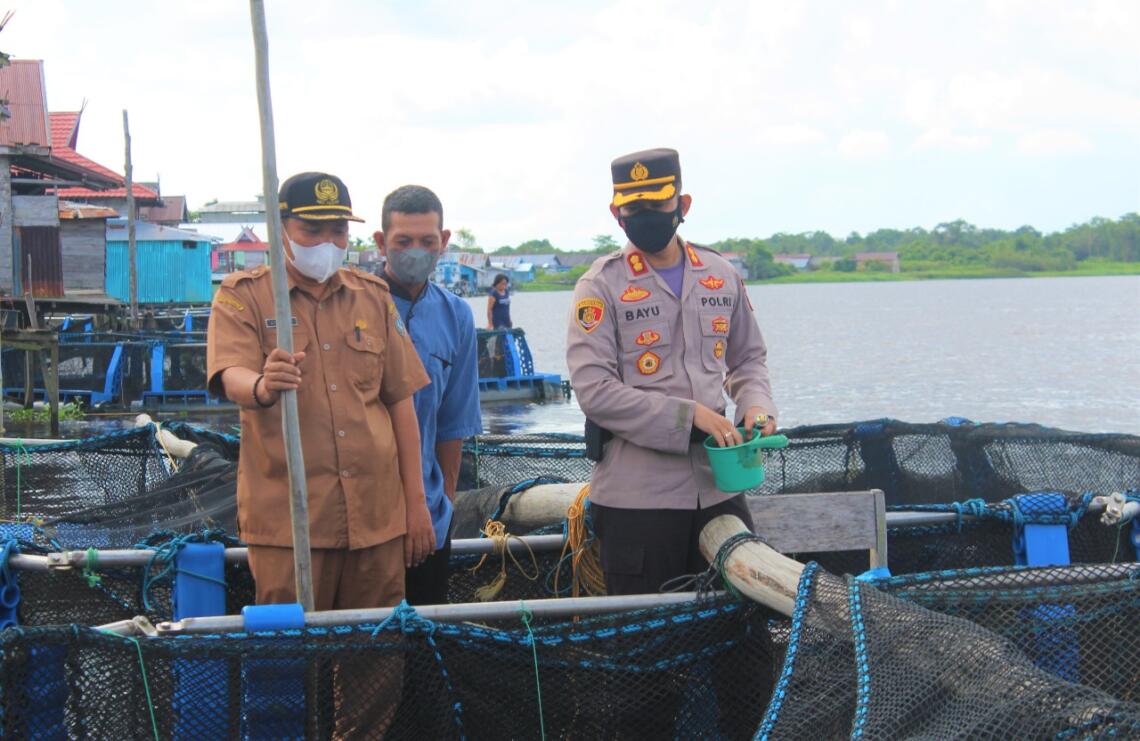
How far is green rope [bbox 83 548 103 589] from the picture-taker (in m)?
4.39

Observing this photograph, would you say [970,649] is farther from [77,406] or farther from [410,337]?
[77,406]

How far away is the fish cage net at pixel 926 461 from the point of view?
6.73 m

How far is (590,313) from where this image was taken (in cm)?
432

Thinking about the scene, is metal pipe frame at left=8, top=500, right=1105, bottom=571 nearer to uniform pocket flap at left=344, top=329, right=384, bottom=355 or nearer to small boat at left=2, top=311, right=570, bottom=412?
uniform pocket flap at left=344, top=329, right=384, bottom=355

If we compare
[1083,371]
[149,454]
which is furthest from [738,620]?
[1083,371]

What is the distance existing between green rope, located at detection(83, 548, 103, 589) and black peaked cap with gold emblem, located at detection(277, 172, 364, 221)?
1495mm

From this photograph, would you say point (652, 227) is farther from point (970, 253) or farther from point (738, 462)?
point (970, 253)

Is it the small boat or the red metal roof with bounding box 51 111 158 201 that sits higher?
the red metal roof with bounding box 51 111 158 201

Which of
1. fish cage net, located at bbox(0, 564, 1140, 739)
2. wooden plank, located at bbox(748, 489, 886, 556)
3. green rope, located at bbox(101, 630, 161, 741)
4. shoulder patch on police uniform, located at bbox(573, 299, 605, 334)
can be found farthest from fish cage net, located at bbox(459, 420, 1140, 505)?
green rope, located at bbox(101, 630, 161, 741)

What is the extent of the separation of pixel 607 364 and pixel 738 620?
1.02 m

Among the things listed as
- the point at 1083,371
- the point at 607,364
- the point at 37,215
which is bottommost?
the point at 1083,371

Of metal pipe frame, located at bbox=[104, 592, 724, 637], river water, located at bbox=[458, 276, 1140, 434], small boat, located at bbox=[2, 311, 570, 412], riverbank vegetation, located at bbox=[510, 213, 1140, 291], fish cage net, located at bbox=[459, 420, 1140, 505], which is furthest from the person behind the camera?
riverbank vegetation, located at bbox=[510, 213, 1140, 291]

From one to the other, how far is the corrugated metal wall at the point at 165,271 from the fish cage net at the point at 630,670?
41.5m

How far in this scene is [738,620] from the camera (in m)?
3.81
